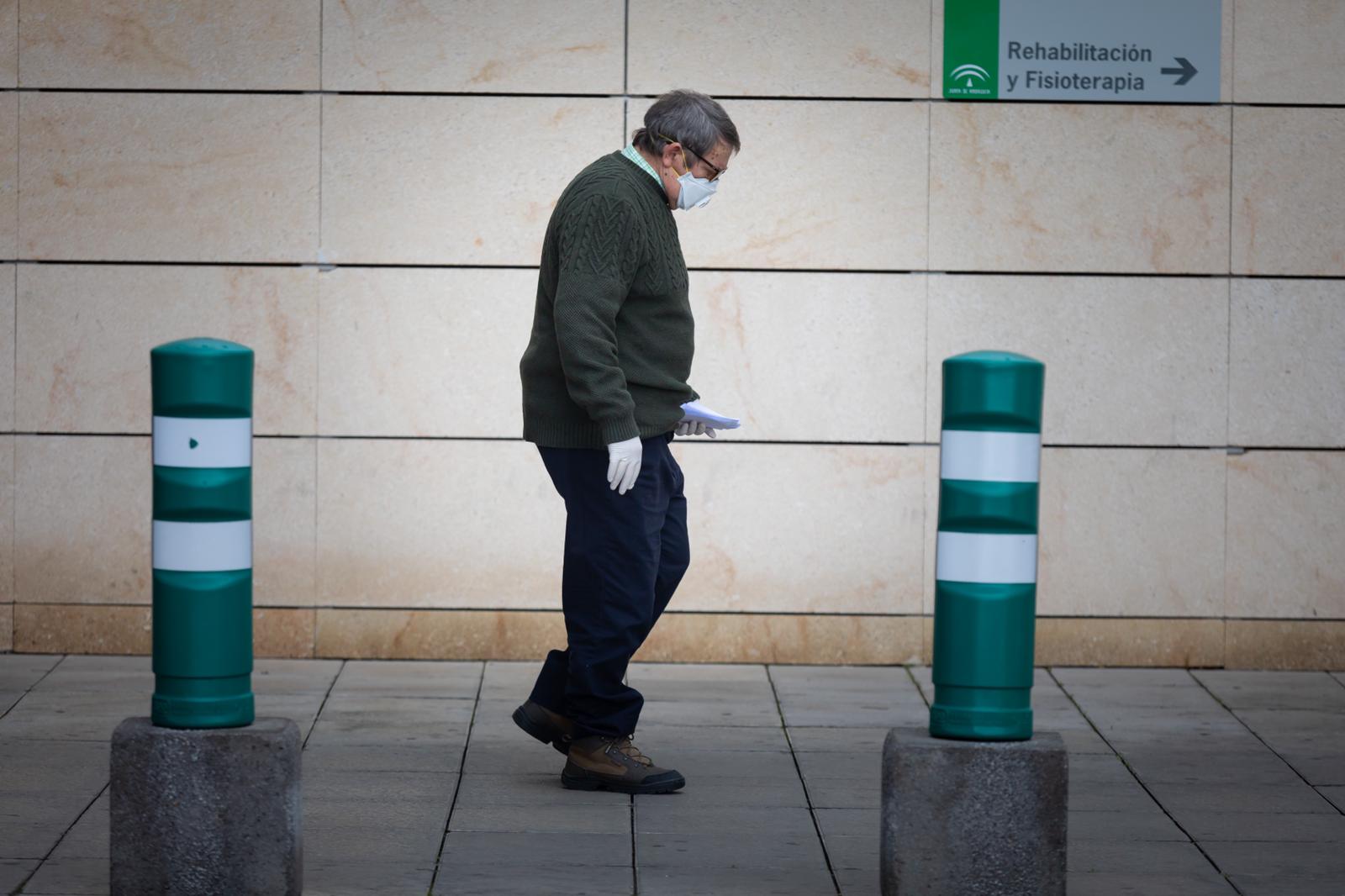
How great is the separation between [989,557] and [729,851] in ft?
3.61

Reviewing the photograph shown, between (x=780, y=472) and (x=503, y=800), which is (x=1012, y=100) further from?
(x=503, y=800)

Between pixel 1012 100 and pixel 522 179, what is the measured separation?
178cm

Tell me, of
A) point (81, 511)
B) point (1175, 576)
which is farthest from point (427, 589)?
point (1175, 576)

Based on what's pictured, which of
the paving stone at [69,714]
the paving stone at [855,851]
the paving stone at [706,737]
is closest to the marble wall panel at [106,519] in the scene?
the paving stone at [69,714]

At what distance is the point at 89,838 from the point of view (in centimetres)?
394

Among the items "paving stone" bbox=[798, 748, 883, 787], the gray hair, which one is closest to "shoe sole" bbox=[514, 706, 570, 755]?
"paving stone" bbox=[798, 748, 883, 787]

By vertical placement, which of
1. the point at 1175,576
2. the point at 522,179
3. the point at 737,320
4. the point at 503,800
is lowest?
the point at 503,800

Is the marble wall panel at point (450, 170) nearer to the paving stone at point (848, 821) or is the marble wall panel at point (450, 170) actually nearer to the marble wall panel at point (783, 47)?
the marble wall panel at point (783, 47)

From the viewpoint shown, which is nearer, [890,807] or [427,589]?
[890,807]

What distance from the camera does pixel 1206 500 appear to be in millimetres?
6203

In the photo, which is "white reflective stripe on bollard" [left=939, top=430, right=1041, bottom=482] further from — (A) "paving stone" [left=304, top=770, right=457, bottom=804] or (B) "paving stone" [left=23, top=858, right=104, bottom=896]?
(B) "paving stone" [left=23, top=858, right=104, bottom=896]

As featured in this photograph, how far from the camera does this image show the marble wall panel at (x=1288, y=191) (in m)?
6.12

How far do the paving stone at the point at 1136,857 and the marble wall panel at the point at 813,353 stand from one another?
2.35 m

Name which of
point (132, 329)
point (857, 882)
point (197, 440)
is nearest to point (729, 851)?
point (857, 882)
